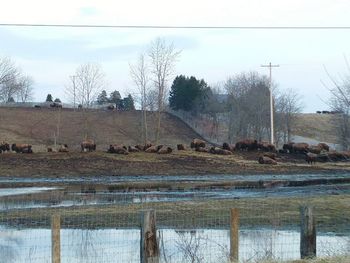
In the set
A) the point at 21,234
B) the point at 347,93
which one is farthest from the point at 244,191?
the point at 21,234

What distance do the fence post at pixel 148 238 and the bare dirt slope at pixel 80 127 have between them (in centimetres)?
7029

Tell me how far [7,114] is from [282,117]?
39339mm

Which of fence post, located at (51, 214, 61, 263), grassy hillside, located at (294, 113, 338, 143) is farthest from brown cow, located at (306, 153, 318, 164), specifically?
grassy hillside, located at (294, 113, 338, 143)

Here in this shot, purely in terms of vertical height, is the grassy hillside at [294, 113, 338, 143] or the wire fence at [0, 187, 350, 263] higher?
the grassy hillside at [294, 113, 338, 143]

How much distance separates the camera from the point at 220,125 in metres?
99.2

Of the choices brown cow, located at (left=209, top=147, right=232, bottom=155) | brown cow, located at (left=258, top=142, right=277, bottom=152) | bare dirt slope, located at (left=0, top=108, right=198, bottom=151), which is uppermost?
bare dirt slope, located at (left=0, top=108, right=198, bottom=151)

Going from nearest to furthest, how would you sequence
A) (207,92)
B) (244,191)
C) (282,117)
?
1. (244,191)
2. (282,117)
3. (207,92)

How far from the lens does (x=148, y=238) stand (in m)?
11.0

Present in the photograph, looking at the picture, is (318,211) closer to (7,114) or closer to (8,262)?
(8,262)

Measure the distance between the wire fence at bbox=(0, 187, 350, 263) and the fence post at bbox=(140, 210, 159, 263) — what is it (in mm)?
184

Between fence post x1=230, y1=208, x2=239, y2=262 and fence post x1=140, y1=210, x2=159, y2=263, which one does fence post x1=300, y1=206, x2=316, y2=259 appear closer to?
fence post x1=230, y1=208, x2=239, y2=262

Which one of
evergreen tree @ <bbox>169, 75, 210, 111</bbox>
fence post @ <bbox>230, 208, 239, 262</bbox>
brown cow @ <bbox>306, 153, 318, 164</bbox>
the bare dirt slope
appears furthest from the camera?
evergreen tree @ <bbox>169, 75, 210, 111</bbox>

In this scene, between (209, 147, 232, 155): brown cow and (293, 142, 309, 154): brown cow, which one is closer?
(209, 147, 232, 155): brown cow

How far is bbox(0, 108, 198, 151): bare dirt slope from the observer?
86.3 meters
